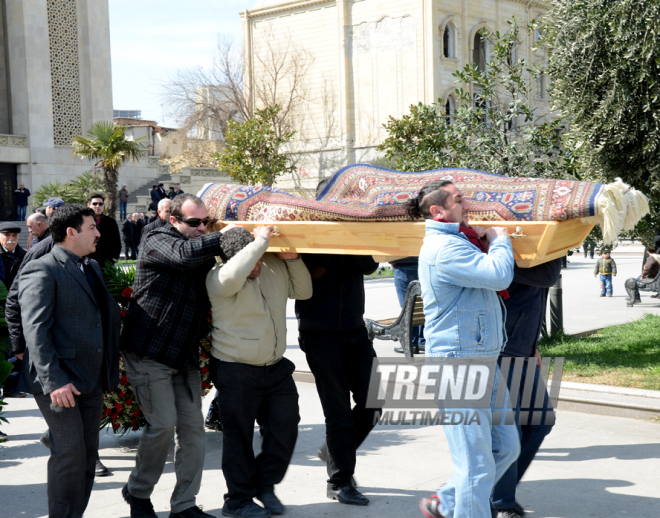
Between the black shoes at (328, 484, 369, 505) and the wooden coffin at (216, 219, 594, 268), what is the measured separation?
4.98 feet

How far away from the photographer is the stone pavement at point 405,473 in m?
4.56

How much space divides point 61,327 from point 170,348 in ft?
2.10

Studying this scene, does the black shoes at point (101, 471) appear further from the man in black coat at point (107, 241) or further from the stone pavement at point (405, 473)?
the man in black coat at point (107, 241)

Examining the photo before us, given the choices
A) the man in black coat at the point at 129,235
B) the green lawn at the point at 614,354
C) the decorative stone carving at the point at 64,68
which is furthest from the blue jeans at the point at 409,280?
the decorative stone carving at the point at 64,68

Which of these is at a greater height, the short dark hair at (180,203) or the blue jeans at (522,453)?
the short dark hair at (180,203)

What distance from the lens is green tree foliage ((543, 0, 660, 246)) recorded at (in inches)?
279

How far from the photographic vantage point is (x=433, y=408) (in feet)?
21.8

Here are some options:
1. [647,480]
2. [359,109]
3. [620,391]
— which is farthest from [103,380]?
[359,109]

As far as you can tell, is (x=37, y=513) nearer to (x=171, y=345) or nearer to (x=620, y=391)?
(x=171, y=345)

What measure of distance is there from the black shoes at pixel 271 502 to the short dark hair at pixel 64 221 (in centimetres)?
200

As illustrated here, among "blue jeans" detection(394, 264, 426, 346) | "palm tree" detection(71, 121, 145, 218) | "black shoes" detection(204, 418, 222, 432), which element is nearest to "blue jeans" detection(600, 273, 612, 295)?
"blue jeans" detection(394, 264, 426, 346)

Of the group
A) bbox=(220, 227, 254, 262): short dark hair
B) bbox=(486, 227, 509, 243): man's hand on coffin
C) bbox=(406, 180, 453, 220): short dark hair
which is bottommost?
bbox=(220, 227, 254, 262): short dark hair

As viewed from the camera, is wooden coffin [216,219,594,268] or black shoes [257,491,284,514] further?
black shoes [257,491,284,514]

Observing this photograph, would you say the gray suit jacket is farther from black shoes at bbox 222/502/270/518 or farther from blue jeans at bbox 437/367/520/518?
blue jeans at bbox 437/367/520/518
